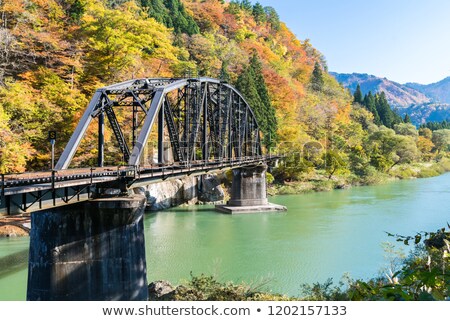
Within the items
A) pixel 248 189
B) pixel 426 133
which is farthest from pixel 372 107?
pixel 248 189

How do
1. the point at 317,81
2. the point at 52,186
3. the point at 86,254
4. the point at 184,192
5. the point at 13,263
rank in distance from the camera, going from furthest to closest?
the point at 317,81
the point at 184,192
the point at 13,263
the point at 86,254
the point at 52,186

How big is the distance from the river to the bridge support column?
4.40 metres

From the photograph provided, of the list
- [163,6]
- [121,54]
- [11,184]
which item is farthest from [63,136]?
[163,6]

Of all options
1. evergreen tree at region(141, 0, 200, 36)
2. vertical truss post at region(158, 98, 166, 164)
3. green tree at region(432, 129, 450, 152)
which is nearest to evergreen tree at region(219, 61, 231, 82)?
evergreen tree at region(141, 0, 200, 36)

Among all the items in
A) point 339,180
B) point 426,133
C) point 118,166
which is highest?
point 426,133

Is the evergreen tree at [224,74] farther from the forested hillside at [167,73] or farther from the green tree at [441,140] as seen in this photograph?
the green tree at [441,140]

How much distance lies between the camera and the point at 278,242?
2577 cm

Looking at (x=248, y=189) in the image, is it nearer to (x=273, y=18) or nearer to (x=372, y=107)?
(x=372, y=107)

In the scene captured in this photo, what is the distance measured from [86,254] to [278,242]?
50.3 ft

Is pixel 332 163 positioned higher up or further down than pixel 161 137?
further down

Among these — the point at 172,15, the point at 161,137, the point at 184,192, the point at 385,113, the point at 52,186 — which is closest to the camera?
the point at 52,186

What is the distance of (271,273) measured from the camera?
1902 cm

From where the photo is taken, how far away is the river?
18922mm

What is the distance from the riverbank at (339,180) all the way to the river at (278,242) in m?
8.93
